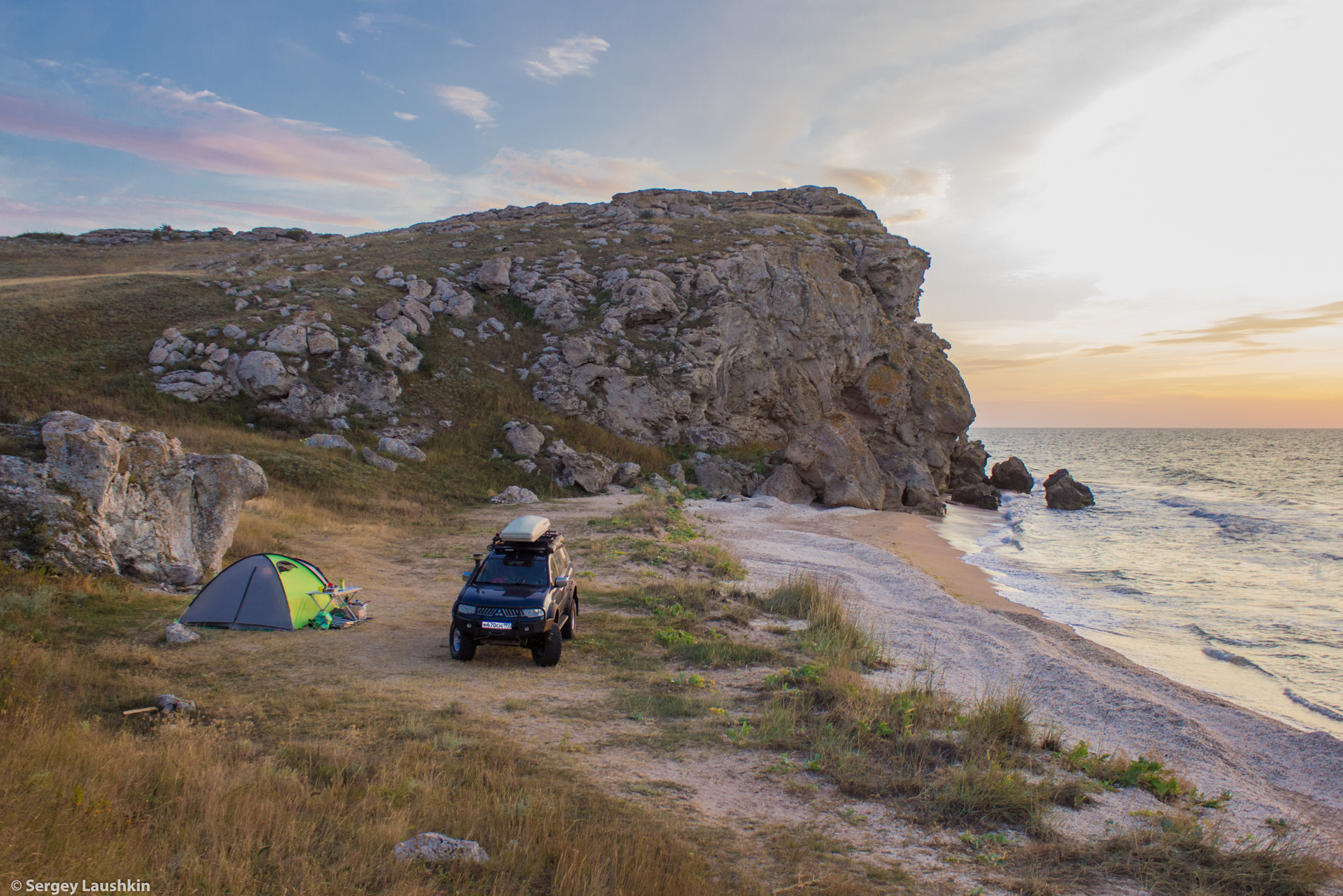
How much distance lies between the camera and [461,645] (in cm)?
1021

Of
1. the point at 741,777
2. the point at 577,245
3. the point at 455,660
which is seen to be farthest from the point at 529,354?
the point at 741,777

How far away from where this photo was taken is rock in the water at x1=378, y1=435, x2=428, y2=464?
2656 centimetres

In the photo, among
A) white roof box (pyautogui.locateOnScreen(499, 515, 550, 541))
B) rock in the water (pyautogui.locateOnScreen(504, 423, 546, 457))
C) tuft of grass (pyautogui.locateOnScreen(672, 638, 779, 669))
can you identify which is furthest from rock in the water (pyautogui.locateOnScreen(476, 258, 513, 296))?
tuft of grass (pyautogui.locateOnScreen(672, 638, 779, 669))

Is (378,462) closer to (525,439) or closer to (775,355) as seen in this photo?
(525,439)

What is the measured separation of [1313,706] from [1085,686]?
15.4 ft

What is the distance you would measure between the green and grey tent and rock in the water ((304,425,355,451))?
47.6ft

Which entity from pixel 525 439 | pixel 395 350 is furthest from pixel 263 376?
pixel 525 439

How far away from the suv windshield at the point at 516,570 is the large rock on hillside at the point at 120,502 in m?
7.27

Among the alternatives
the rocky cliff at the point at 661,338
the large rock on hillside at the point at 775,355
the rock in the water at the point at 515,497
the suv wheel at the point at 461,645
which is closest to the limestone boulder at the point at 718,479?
Result: the rocky cliff at the point at 661,338

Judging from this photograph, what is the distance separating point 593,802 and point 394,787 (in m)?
1.72

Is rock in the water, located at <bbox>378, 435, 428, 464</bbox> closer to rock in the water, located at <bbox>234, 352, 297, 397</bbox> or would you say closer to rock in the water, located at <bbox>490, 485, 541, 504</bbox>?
rock in the water, located at <bbox>490, 485, 541, 504</bbox>

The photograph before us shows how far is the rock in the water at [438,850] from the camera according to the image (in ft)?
15.8

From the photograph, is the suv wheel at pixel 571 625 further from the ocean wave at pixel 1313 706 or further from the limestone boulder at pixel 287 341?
the limestone boulder at pixel 287 341

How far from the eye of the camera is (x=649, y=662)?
1055 cm
